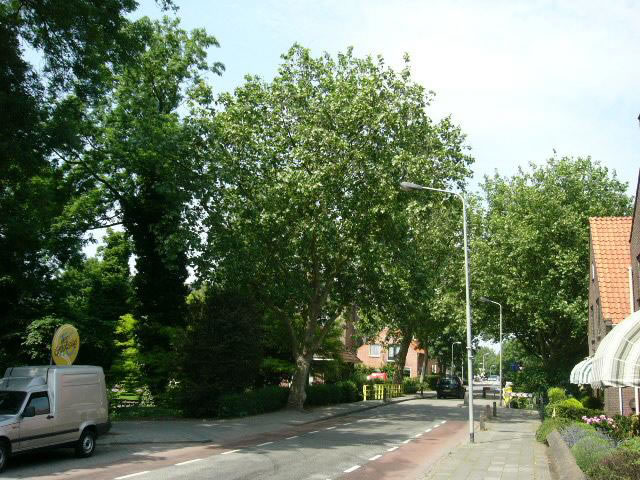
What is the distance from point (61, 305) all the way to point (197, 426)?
30.4 ft

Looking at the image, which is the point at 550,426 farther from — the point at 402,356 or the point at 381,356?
the point at 381,356

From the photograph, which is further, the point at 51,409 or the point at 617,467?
the point at 51,409

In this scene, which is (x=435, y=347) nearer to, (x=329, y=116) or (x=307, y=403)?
(x=307, y=403)

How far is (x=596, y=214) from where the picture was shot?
40.6 metres

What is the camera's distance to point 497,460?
1534 cm

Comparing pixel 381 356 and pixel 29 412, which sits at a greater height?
pixel 381 356

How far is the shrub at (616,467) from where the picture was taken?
26.5 ft

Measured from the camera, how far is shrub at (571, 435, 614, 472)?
9.50m

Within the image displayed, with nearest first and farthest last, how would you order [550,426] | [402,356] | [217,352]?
[550,426] → [217,352] → [402,356]

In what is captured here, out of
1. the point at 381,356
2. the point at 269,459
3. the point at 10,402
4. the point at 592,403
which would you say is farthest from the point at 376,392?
the point at 381,356

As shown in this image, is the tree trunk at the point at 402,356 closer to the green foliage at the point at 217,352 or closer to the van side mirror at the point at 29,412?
the green foliage at the point at 217,352

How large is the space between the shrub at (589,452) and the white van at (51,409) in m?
11.0

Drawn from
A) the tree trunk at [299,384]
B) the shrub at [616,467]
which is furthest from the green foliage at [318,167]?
the shrub at [616,467]

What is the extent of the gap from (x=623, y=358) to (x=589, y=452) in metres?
2.27
